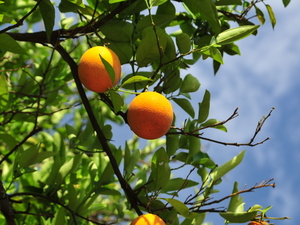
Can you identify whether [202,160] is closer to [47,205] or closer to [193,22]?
[193,22]

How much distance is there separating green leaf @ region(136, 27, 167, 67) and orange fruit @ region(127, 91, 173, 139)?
18 cm

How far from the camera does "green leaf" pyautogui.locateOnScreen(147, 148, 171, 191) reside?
4.87 feet

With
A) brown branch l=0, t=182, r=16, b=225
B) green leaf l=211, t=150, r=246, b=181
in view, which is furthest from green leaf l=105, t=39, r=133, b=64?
brown branch l=0, t=182, r=16, b=225

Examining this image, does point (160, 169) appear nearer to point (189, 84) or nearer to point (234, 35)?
point (189, 84)

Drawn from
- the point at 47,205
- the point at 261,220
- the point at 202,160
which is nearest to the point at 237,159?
the point at 202,160

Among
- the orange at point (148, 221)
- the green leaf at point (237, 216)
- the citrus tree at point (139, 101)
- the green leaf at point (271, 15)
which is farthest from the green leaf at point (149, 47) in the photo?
the green leaf at point (271, 15)

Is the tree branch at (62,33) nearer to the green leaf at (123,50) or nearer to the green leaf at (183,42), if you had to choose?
the green leaf at (123,50)

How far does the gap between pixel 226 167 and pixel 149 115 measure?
57 centimetres

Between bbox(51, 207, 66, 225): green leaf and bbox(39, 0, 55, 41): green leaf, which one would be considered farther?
bbox(51, 207, 66, 225): green leaf

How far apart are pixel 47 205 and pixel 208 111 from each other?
3.35 ft

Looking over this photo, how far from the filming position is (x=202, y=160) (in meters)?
1.71

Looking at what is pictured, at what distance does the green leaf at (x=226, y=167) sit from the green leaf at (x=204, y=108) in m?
0.20

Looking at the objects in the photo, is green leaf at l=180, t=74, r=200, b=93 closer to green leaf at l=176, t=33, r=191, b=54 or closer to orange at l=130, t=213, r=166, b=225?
green leaf at l=176, t=33, r=191, b=54

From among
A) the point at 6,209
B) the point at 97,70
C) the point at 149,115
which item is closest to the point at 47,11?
the point at 97,70
